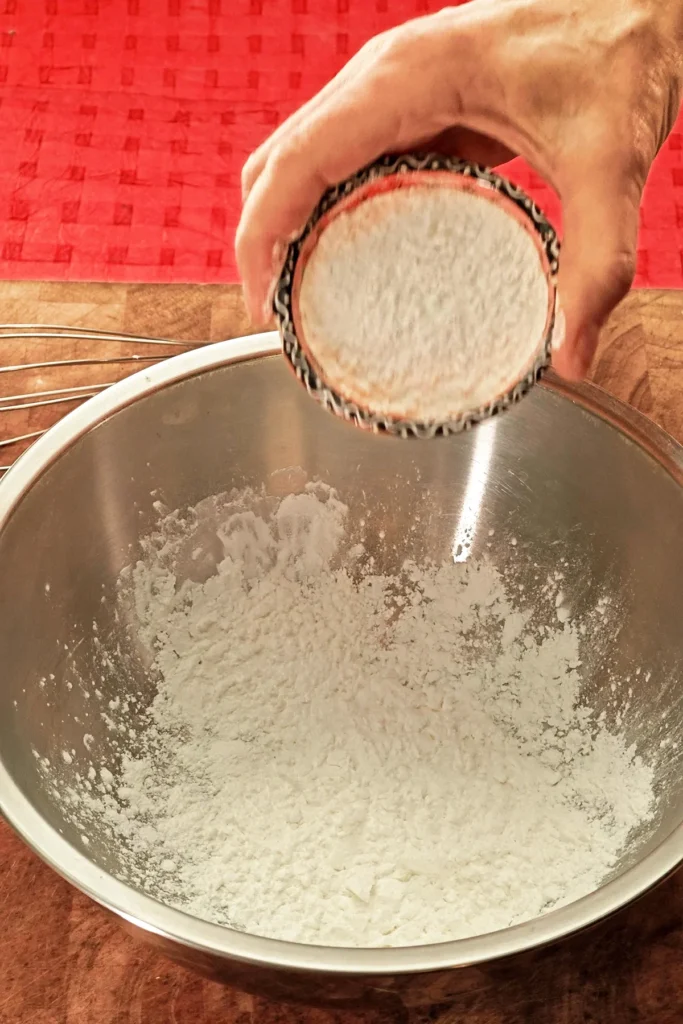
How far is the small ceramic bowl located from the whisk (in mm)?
307

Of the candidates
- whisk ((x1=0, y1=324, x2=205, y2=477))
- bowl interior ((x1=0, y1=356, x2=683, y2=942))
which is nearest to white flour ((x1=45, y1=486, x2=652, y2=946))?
bowl interior ((x1=0, y1=356, x2=683, y2=942))

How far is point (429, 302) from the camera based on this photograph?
0.60 metres

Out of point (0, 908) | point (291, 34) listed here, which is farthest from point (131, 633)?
point (291, 34)

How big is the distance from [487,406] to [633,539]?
0.25 m

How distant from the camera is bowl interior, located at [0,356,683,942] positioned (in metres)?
0.70

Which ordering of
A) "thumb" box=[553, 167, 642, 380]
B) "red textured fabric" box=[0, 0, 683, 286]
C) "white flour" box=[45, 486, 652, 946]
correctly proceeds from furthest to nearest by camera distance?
"red textured fabric" box=[0, 0, 683, 286], "white flour" box=[45, 486, 652, 946], "thumb" box=[553, 167, 642, 380]

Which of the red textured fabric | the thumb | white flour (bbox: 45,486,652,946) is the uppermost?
the thumb

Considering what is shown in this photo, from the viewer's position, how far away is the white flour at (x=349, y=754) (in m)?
0.68

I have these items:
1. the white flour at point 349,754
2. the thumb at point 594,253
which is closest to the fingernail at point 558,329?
the thumb at point 594,253

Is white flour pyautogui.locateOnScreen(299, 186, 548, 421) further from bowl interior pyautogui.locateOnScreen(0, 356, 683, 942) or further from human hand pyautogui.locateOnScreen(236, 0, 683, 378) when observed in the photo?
bowl interior pyautogui.locateOnScreen(0, 356, 683, 942)

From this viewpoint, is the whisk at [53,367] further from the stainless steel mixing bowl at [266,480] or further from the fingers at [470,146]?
the fingers at [470,146]

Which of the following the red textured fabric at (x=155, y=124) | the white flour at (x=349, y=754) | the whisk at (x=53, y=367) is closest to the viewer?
the white flour at (x=349, y=754)

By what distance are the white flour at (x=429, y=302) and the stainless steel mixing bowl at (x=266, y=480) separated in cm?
20

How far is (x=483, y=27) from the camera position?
2.00 feet
